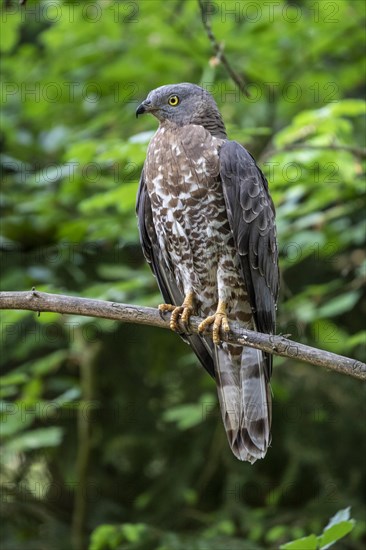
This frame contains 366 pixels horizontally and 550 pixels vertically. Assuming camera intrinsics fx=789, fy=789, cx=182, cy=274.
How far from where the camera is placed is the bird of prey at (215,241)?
4.07 meters

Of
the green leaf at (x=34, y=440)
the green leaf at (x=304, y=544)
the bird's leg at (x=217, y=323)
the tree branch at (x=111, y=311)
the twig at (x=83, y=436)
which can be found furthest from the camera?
the twig at (x=83, y=436)

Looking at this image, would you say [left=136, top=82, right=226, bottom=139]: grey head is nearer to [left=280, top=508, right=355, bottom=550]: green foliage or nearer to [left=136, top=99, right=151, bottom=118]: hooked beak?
[left=136, top=99, right=151, bottom=118]: hooked beak

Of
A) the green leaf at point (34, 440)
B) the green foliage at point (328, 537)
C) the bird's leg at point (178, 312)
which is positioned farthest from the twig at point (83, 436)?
the green foliage at point (328, 537)

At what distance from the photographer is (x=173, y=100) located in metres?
4.41

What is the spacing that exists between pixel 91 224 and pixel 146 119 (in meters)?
1.17

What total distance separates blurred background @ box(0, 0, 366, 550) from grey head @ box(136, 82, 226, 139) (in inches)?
15.1

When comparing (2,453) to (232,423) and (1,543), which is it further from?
(232,423)

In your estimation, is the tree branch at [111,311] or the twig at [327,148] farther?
the twig at [327,148]

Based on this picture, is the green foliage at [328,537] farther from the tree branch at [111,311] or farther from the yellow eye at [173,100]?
the yellow eye at [173,100]

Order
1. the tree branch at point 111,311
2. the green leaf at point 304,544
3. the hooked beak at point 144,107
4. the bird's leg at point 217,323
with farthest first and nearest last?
the hooked beak at point 144,107, the bird's leg at point 217,323, the tree branch at point 111,311, the green leaf at point 304,544

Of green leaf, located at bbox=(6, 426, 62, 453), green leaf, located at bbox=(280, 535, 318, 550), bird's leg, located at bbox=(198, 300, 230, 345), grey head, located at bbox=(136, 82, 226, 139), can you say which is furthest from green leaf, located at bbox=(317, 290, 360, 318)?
green leaf, located at bbox=(280, 535, 318, 550)

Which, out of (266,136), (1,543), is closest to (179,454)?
(1,543)

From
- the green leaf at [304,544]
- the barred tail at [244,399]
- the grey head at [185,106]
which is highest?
the grey head at [185,106]

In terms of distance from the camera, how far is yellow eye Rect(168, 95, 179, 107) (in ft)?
14.5
